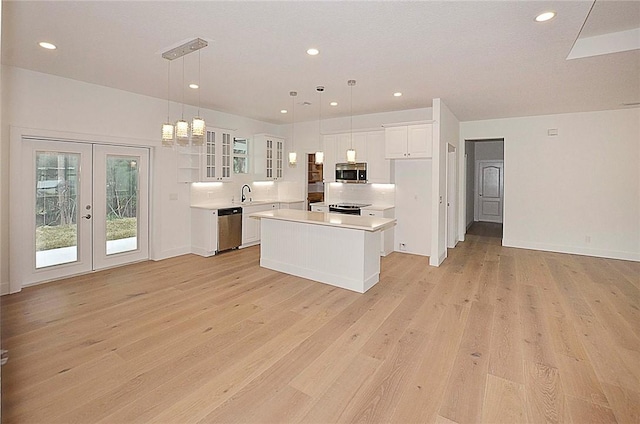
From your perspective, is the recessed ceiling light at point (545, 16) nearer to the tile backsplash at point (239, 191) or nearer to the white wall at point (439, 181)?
the white wall at point (439, 181)

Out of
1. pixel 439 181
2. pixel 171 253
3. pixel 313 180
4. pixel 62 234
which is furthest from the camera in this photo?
pixel 313 180

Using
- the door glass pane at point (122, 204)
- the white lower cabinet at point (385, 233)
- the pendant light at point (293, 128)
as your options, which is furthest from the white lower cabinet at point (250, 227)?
the white lower cabinet at point (385, 233)

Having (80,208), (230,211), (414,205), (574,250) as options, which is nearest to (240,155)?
(230,211)

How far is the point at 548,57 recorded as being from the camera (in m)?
3.82

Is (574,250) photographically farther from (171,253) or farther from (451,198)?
(171,253)

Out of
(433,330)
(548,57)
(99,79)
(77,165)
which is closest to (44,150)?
(77,165)

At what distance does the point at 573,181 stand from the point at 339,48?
5.82 metres

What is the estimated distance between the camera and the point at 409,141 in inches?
242

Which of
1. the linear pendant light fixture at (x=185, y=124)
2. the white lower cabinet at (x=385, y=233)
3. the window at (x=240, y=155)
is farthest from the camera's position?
the window at (x=240, y=155)

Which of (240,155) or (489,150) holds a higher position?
(489,150)

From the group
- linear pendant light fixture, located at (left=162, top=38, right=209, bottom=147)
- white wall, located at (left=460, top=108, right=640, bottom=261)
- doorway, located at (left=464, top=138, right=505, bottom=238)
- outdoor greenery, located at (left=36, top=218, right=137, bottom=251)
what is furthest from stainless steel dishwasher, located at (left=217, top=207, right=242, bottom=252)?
doorway, located at (left=464, top=138, right=505, bottom=238)

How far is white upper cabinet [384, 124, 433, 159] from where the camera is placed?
5.97 m

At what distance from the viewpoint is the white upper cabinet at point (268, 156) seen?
774cm

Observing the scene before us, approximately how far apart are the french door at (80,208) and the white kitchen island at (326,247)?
2.32 m
